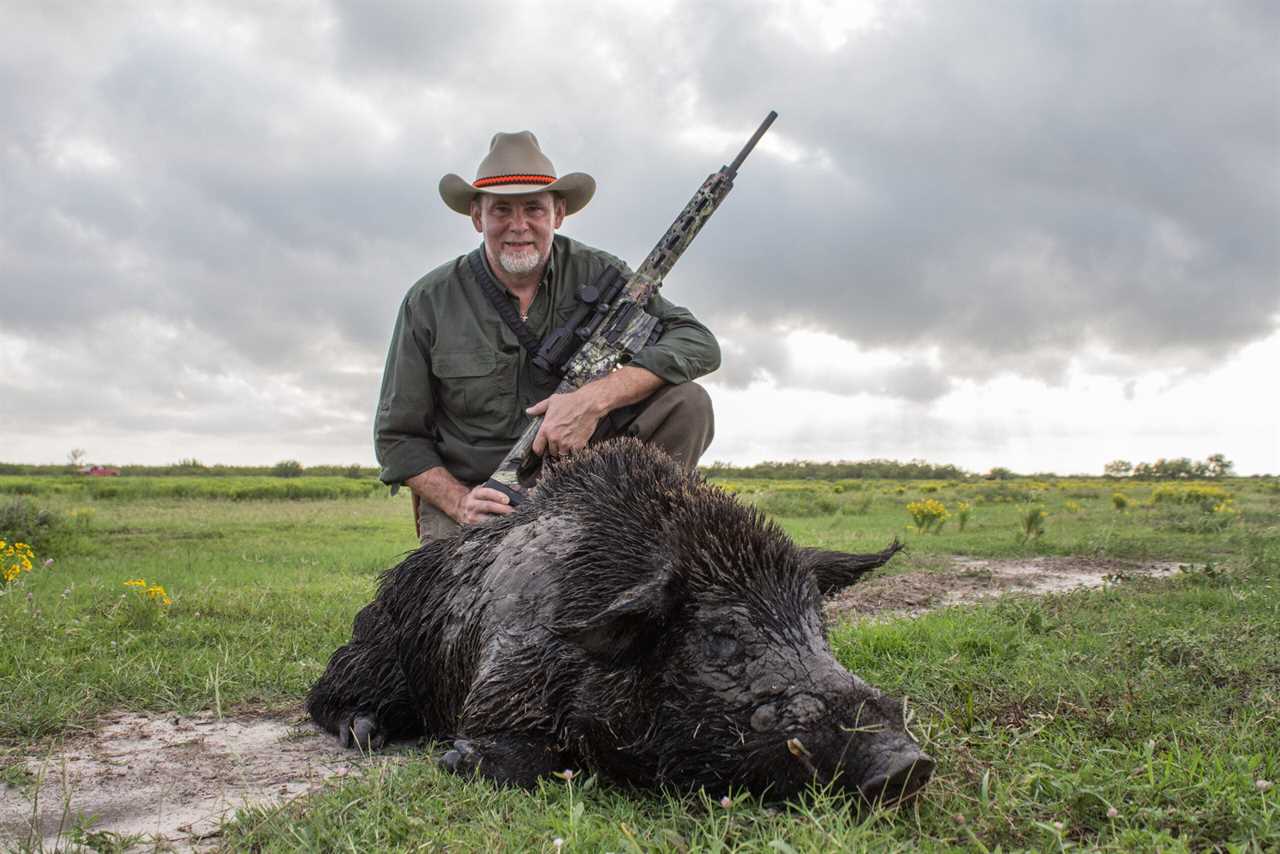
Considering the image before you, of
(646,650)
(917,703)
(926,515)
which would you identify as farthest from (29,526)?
(926,515)

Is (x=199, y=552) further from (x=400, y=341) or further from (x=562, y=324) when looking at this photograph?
(x=562, y=324)

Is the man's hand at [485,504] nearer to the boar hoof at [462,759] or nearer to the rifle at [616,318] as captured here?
the rifle at [616,318]

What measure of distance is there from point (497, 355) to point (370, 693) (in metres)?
2.27

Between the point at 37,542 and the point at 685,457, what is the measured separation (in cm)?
1008

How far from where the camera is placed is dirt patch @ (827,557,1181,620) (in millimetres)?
7152

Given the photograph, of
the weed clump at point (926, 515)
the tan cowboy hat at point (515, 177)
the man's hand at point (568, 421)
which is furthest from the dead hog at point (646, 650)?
the weed clump at point (926, 515)

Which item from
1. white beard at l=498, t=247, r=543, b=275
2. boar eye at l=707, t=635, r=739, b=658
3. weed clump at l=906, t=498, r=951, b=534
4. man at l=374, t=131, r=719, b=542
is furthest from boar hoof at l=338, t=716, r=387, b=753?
weed clump at l=906, t=498, r=951, b=534

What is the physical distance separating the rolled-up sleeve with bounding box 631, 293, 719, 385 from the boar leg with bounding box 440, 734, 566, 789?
2576 mm

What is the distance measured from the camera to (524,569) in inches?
132

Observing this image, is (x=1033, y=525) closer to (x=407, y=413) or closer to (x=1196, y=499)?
(x=407, y=413)

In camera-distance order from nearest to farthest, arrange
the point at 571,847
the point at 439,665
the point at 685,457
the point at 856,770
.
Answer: the point at 571,847, the point at 856,770, the point at 439,665, the point at 685,457

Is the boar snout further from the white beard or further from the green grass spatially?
the green grass

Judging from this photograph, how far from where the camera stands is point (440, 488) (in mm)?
5488

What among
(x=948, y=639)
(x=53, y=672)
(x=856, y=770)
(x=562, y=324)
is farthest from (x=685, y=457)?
(x=53, y=672)
